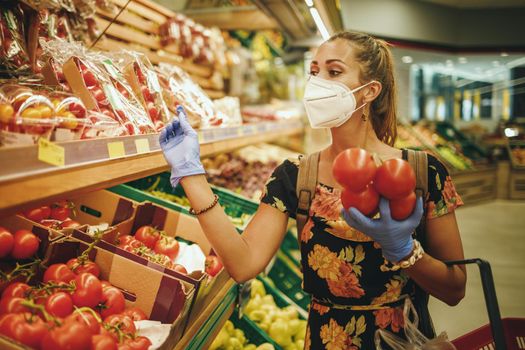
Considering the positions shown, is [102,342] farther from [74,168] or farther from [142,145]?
[142,145]

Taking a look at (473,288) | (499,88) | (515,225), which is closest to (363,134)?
(473,288)

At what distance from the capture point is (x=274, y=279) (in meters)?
3.60

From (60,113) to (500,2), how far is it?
36.1ft

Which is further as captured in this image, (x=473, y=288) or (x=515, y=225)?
(x=515, y=225)

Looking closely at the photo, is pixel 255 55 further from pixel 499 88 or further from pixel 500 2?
pixel 499 88

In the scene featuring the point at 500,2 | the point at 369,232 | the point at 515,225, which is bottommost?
the point at 515,225

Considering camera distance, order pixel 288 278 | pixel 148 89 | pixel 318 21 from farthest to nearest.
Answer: pixel 288 278, pixel 318 21, pixel 148 89

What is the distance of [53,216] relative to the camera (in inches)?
69.3

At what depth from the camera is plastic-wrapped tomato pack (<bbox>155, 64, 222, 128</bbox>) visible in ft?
7.70

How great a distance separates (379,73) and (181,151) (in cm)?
85

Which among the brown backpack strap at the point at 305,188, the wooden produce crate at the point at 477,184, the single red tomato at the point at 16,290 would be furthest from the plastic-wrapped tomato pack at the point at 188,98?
the wooden produce crate at the point at 477,184

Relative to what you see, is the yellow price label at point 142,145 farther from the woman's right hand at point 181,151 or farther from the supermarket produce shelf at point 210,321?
the supermarket produce shelf at point 210,321

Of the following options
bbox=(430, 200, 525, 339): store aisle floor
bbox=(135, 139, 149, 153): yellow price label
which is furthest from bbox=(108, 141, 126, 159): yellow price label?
bbox=(430, 200, 525, 339): store aisle floor

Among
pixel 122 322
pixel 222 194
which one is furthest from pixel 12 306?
pixel 222 194
